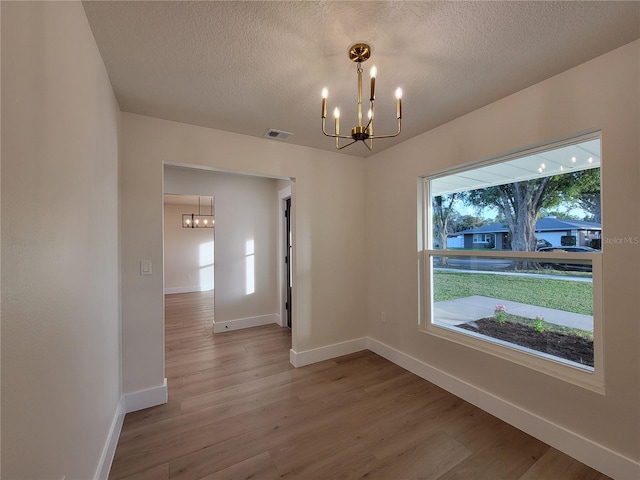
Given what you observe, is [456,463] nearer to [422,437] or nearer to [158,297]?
[422,437]

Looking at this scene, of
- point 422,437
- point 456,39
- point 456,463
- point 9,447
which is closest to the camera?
point 9,447

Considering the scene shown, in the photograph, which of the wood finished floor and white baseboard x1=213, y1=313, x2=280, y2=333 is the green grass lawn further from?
white baseboard x1=213, y1=313, x2=280, y2=333

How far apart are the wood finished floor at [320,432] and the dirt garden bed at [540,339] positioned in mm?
639

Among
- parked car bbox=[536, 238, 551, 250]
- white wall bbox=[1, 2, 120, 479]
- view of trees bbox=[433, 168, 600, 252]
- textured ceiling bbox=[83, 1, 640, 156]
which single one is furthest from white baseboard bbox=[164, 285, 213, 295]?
parked car bbox=[536, 238, 551, 250]

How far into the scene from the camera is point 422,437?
78.5 inches

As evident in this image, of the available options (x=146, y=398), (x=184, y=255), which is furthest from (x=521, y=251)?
(x=184, y=255)

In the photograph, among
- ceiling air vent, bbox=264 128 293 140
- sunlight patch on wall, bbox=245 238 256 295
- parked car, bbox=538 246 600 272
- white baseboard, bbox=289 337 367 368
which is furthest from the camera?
sunlight patch on wall, bbox=245 238 256 295

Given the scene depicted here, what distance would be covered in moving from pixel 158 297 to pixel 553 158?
3428mm

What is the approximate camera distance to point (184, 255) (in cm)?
790

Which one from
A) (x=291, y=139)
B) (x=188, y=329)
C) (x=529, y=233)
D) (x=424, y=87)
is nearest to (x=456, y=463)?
(x=529, y=233)

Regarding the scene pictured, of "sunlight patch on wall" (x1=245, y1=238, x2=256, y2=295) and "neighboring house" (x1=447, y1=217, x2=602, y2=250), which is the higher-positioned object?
"neighboring house" (x1=447, y1=217, x2=602, y2=250)

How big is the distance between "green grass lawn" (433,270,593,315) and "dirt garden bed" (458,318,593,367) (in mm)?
211

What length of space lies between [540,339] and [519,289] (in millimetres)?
396

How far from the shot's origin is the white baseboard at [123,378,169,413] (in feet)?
7.55
